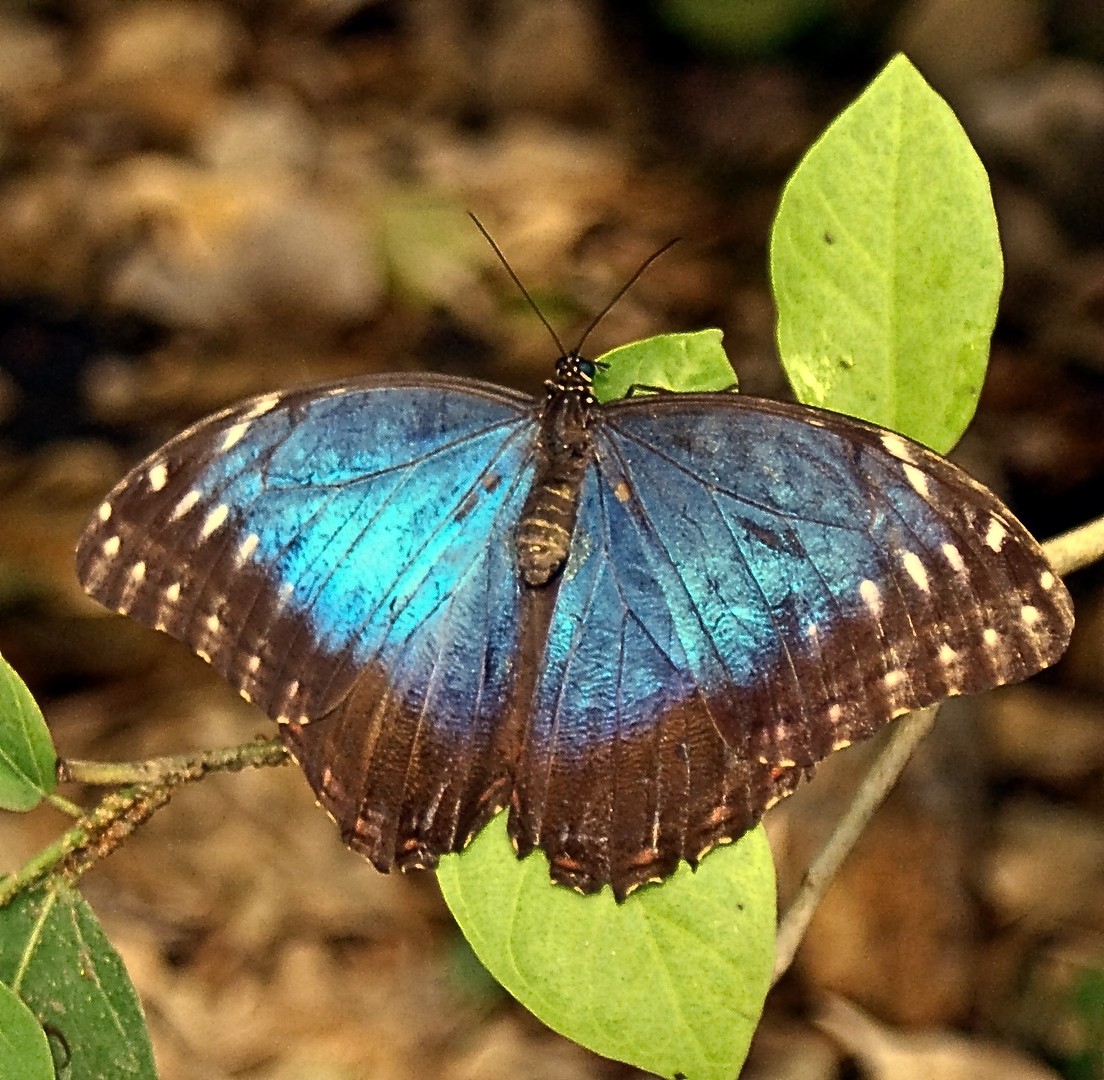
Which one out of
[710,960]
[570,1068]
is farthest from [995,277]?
[570,1068]

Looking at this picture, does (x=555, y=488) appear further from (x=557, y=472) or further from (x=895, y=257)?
(x=895, y=257)

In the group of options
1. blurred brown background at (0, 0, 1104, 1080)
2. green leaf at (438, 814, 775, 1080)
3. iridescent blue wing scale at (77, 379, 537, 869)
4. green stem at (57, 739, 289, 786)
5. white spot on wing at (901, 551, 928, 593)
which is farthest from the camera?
blurred brown background at (0, 0, 1104, 1080)

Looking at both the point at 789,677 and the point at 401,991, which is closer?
the point at 789,677

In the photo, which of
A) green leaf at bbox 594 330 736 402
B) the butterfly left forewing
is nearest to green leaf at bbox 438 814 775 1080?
the butterfly left forewing

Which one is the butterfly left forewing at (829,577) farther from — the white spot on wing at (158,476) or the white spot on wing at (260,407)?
the white spot on wing at (158,476)

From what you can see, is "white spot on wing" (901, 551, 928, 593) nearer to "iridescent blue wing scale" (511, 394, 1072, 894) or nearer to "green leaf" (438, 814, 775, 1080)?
"iridescent blue wing scale" (511, 394, 1072, 894)

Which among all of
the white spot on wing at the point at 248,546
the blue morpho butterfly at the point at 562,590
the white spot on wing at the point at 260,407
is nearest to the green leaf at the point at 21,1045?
the blue morpho butterfly at the point at 562,590

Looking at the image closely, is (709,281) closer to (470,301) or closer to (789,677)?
(470,301)

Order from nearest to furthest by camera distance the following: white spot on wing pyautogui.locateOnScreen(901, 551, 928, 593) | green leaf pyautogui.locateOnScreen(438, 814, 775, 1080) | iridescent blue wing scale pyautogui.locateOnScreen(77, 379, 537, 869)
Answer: green leaf pyautogui.locateOnScreen(438, 814, 775, 1080) → white spot on wing pyautogui.locateOnScreen(901, 551, 928, 593) → iridescent blue wing scale pyautogui.locateOnScreen(77, 379, 537, 869)
